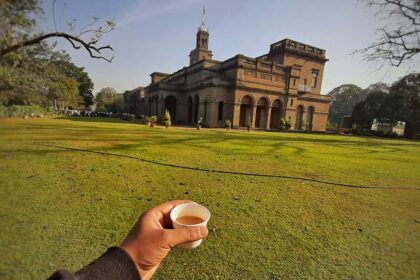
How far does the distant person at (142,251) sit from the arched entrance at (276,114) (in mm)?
33448

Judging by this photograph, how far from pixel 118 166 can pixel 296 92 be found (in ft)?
107

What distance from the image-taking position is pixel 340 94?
79.7m

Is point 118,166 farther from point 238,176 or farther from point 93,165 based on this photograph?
point 238,176

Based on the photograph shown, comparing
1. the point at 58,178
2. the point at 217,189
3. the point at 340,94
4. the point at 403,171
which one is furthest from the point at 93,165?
the point at 340,94

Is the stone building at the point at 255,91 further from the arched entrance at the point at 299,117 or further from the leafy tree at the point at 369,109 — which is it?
the leafy tree at the point at 369,109

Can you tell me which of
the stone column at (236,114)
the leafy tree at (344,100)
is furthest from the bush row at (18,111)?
the leafy tree at (344,100)

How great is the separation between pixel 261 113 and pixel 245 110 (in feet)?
8.71

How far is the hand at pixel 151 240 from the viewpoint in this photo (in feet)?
4.20

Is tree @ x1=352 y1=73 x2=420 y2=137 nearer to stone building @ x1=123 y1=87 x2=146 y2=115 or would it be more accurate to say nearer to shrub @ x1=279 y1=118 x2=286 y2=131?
shrub @ x1=279 y1=118 x2=286 y2=131

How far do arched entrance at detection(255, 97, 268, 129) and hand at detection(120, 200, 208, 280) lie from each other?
104ft

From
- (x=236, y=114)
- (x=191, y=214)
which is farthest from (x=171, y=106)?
(x=191, y=214)

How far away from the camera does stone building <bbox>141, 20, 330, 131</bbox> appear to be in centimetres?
3011

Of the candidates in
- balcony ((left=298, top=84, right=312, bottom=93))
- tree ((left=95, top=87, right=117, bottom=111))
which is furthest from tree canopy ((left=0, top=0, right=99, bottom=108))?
tree ((left=95, top=87, right=117, bottom=111))

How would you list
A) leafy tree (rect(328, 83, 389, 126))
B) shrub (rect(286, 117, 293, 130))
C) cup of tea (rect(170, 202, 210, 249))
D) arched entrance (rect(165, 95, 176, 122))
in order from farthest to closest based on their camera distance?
leafy tree (rect(328, 83, 389, 126)) → arched entrance (rect(165, 95, 176, 122)) → shrub (rect(286, 117, 293, 130)) → cup of tea (rect(170, 202, 210, 249))
